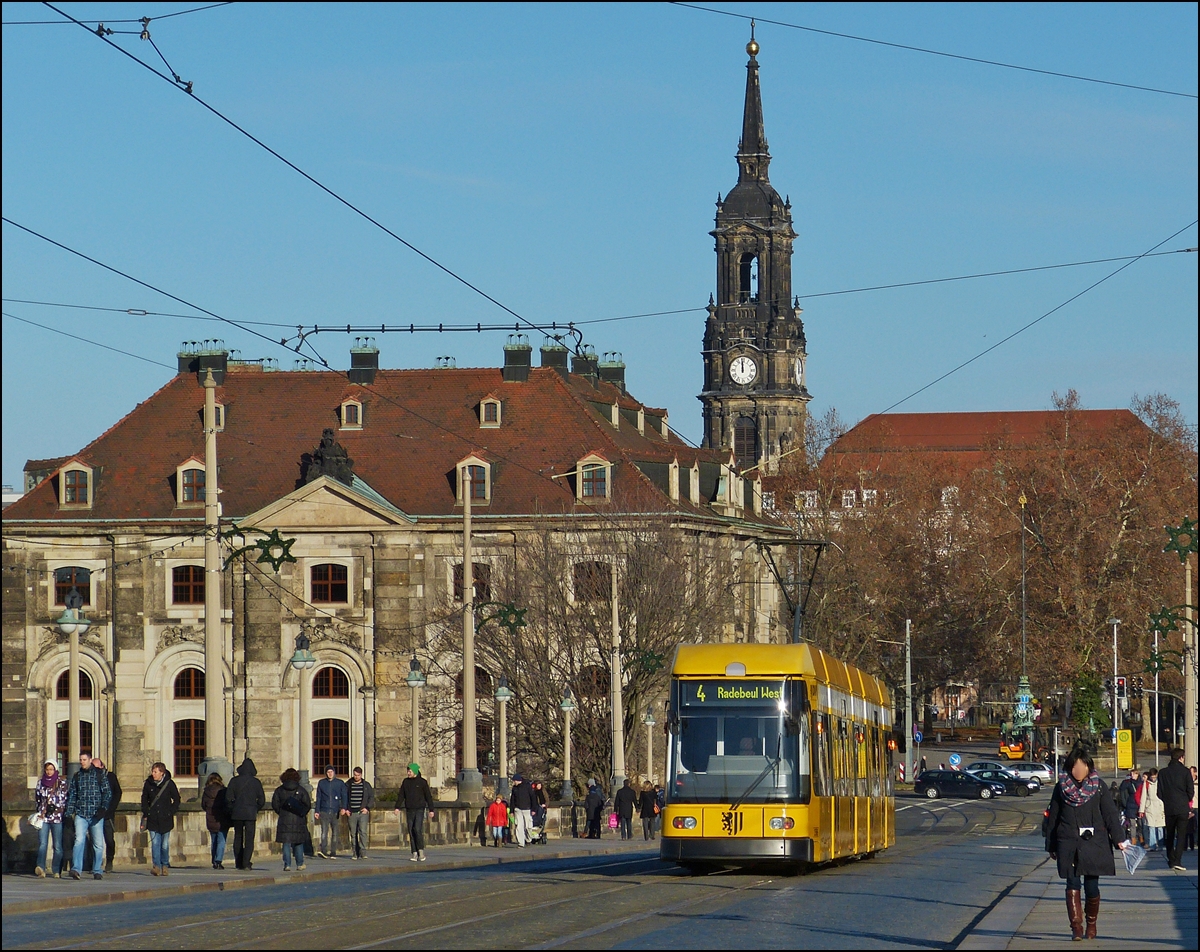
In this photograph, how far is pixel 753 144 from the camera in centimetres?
14312

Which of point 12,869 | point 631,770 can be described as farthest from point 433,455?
point 12,869

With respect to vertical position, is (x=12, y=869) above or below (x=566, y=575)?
below

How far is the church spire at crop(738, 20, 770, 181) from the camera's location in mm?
142875

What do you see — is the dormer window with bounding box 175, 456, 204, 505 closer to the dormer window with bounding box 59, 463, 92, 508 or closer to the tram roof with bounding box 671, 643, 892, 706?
the dormer window with bounding box 59, 463, 92, 508

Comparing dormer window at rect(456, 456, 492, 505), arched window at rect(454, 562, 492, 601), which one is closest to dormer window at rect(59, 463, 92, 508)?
dormer window at rect(456, 456, 492, 505)

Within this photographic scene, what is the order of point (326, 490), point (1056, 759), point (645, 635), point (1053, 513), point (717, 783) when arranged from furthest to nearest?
point (1053, 513), point (1056, 759), point (326, 490), point (645, 635), point (717, 783)

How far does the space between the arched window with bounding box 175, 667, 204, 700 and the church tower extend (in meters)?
75.5

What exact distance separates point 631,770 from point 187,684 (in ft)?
56.8

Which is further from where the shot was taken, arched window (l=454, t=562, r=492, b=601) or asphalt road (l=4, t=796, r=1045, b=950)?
arched window (l=454, t=562, r=492, b=601)

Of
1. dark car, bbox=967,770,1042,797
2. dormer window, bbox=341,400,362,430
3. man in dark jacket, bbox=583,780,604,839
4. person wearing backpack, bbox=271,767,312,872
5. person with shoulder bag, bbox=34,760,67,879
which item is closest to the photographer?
person with shoulder bag, bbox=34,760,67,879

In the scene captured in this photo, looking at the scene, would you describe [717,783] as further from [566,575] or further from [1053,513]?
[1053,513]

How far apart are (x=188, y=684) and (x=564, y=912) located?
52.5 metres

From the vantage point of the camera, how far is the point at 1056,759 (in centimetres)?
8469

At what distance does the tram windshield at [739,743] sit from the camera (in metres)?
24.9
